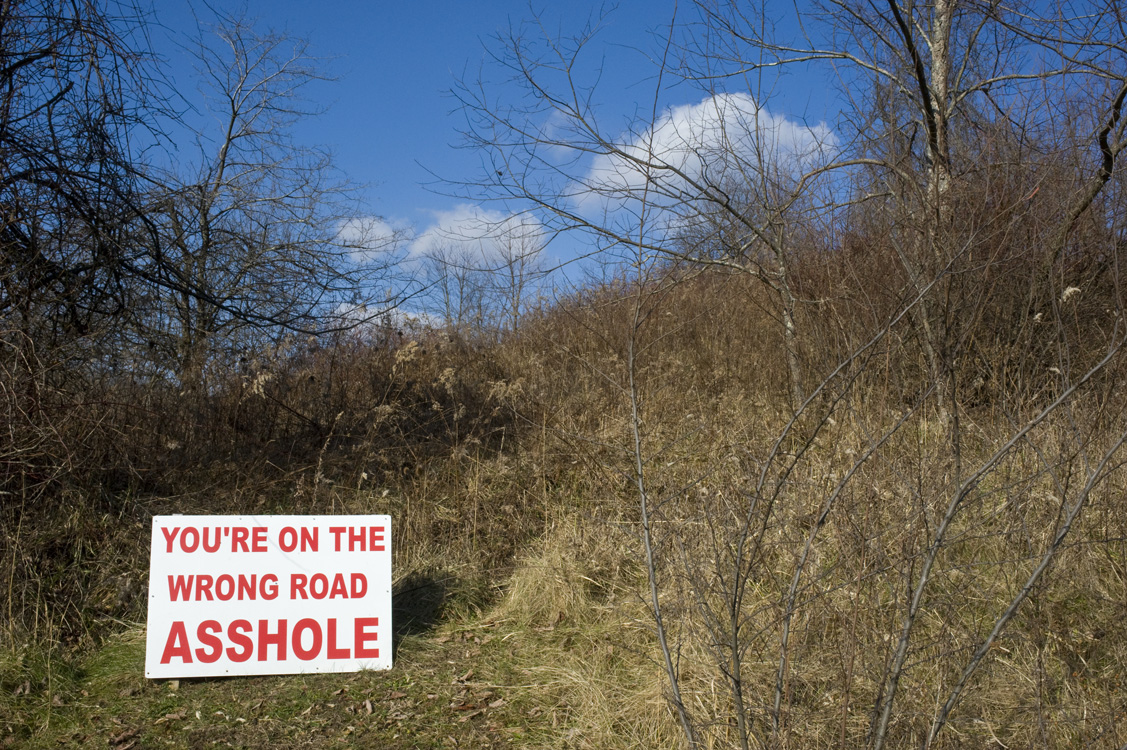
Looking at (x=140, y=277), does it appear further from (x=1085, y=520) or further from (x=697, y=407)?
(x=1085, y=520)

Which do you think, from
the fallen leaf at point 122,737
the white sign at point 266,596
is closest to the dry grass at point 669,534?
the fallen leaf at point 122,737

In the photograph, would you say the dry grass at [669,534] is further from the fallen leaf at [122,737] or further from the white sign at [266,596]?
the white sign at [266,596]

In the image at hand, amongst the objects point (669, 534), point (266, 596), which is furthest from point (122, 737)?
point (669, 534)

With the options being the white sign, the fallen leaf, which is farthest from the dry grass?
the white sign

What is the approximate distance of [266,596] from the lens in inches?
161

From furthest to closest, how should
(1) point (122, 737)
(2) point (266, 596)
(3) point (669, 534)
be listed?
(2) point (266, 596)
(3) point (669, 534)
(1) point (122, 737)

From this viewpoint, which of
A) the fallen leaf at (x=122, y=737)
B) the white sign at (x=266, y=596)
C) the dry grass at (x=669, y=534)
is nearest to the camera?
Answer: the dry grass at (x=669, y=534)

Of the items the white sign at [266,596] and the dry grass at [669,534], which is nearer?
the dry grass at [669,534]

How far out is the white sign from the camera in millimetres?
3992

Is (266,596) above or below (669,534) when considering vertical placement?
below

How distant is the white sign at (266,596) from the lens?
13.1ft

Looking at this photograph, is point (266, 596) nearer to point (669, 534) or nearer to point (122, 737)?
point (122, 737)

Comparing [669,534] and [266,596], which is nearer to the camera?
[669,534]

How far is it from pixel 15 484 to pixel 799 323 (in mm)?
5658
